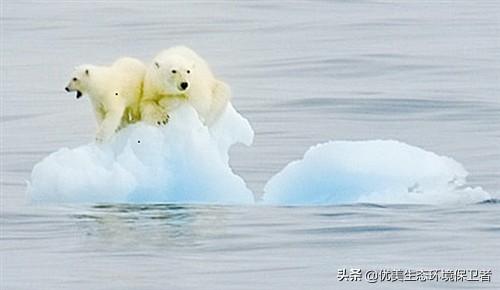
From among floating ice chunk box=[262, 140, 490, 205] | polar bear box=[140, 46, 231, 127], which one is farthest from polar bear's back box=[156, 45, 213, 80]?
floating ice chunk box=[262, 140, 490, 205]

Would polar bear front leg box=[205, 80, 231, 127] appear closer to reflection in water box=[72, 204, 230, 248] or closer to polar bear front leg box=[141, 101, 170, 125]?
polar bear front leg box=[141, 101, 170, 125]

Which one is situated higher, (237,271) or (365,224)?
(365,224)

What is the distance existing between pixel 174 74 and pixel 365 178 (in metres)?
1.26

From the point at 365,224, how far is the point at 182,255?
48.3 inches

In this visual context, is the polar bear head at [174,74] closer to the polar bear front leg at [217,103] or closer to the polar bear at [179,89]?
the polar bear at [179,89]

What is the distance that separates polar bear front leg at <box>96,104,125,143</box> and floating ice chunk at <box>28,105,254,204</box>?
0.04 metres

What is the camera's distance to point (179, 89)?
518 inches

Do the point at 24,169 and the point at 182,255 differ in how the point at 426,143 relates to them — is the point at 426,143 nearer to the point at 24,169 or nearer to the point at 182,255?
→ the point at 24,169

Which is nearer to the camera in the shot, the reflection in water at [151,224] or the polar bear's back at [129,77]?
the reflection in water at [151,224]

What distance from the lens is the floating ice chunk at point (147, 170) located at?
1308 cm

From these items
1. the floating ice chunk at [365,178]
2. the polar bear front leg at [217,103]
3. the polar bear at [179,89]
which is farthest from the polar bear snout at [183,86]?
the floating ice chunk at [365,178]

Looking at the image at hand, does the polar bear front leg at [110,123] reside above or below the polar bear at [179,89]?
below

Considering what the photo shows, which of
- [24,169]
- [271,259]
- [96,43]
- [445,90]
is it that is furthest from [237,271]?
[96,43]

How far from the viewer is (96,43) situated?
976 inches
